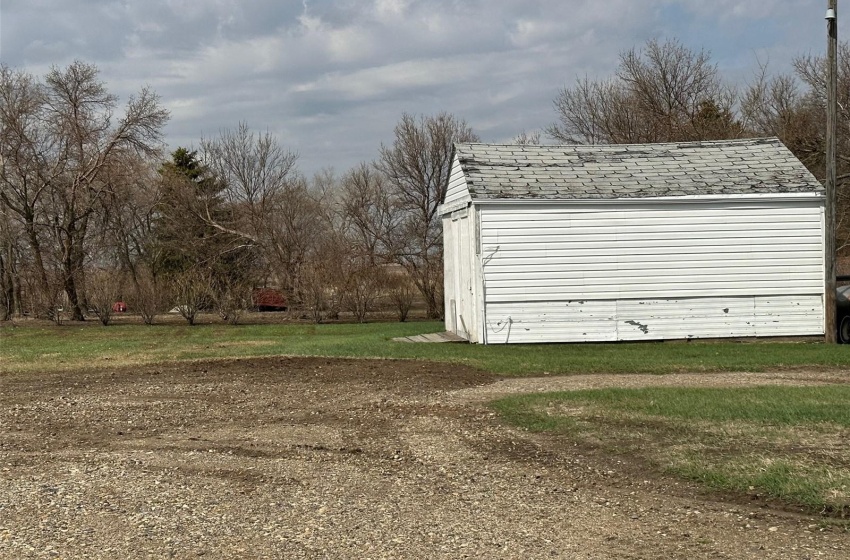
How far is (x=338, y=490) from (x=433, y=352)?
31.4 ft

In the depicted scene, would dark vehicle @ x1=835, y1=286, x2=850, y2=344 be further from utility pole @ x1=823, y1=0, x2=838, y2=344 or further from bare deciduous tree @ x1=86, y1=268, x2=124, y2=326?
bare deciduous tree @ x1=86, y1=268, x2=124, y2=326

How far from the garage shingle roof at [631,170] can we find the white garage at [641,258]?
54 millimetres

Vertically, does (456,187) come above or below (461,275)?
above

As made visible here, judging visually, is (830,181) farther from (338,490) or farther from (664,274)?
(338,490)

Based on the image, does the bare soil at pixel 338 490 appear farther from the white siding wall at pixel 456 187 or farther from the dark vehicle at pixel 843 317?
the dark vehicle at pixel 843 317

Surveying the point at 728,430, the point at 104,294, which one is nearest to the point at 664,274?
the point at 728,430

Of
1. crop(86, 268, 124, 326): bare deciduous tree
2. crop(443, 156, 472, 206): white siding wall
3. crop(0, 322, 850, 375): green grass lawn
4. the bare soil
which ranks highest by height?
crop(443, 156, 472, 206): white siding wall

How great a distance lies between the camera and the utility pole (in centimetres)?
1655

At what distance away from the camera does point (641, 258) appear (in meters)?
17.5

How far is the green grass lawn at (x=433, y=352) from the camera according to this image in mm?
13797

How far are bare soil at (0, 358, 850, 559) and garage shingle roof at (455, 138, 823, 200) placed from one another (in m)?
7.85

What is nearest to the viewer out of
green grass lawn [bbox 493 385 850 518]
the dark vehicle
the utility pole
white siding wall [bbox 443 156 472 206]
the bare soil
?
the bare soil

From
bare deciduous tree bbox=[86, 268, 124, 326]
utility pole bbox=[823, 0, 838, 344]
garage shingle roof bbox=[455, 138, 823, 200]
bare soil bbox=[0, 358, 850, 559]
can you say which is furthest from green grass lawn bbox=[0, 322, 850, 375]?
bare deciduous tree bbox=[86, 268, 124, 326]

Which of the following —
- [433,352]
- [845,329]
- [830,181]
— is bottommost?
[433,352]
